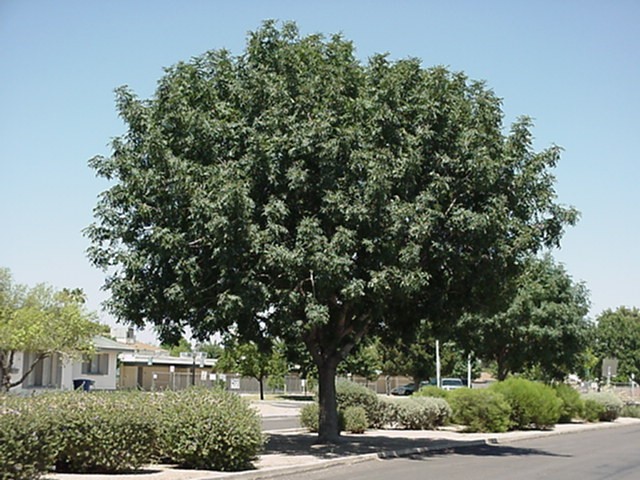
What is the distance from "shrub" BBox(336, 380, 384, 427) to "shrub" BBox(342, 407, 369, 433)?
1.09m

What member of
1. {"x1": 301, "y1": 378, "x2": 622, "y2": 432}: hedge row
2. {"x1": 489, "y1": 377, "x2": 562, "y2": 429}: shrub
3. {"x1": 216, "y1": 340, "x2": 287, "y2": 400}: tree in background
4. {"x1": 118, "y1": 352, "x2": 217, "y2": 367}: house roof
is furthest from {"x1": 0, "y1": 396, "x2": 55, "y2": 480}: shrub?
{"x1": 118, "y1": 352, "x2": 217, "y2": 367}: house roof

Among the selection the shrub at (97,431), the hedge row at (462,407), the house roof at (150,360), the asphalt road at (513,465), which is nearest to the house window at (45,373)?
the house roof at (150,360)

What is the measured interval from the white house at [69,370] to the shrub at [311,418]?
16.4m

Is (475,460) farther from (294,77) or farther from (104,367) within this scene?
(104,367)

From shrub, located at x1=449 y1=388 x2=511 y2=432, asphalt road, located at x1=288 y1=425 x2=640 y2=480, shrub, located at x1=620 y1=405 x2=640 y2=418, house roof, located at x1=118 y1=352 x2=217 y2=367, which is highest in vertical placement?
house roof, located at x1=118 y1=352 x2=217 y2=367

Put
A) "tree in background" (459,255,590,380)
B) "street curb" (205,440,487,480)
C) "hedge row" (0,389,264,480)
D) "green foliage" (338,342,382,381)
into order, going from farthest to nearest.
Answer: "green foliage" (338,342,382,381)
"tree in background" (459,255,590,380)
"street curb" (205,440,487,480)
"hedge row" (0,389,264,480)

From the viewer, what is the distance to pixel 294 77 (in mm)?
19938

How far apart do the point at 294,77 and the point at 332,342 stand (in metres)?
7.33

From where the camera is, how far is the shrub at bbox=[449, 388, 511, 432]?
29.7 m

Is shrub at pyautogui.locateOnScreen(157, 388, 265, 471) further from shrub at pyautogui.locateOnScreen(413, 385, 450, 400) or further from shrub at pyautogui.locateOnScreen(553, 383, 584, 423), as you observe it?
shrub at pyautogui.locateOnScreen(553, 383, 584, 423)

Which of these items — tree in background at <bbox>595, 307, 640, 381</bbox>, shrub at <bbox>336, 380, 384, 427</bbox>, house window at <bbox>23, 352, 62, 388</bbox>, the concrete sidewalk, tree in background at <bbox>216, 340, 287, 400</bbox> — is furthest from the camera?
tree in background at <bbox>595, 307, 640, 381</bbox>

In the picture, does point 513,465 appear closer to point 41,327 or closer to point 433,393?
point 433,393

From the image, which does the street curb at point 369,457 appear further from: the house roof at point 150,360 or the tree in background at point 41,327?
the house roof at point 150,360

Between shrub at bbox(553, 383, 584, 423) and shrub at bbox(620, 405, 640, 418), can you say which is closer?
shrub at bbox(553, 383, 584, 423)
